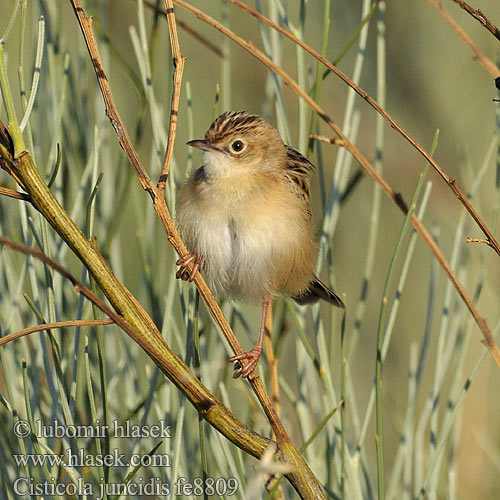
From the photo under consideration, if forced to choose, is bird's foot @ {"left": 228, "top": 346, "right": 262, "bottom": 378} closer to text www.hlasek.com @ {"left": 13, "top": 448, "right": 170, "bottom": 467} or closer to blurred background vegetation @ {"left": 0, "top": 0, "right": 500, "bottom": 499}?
blurred background vegetation @ {"left": 0, "top": 0, "right": 500, "bottom": 499}

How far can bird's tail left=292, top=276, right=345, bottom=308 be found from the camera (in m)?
3.42

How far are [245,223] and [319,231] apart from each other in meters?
0.32

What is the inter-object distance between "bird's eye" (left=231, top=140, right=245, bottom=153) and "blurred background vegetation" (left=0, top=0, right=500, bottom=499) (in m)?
0.27

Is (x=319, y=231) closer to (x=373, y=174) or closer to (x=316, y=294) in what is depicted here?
(x=316, y=294)

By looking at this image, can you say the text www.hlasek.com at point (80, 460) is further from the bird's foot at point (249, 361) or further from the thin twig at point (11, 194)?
the thin twig at point (11, 194)

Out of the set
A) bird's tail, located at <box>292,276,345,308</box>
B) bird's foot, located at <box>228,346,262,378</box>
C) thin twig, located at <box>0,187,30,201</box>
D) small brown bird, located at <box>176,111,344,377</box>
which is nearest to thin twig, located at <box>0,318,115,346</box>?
thin twig, located at <box>0,187,30,201</box>

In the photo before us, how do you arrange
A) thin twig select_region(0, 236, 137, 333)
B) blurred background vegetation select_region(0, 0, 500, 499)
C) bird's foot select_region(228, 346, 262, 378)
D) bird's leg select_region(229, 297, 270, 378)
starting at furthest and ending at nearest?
blurred background vegetation select_region(0, 0, 500, 499), bird's foot select_region(228, 346, 262, 378), bird's leg select_region(229, 297, 270, 378), thin twig select_region(0, 236, 137, 333)

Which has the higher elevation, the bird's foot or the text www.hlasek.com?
the bird's foot

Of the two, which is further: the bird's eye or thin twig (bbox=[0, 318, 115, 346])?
the bird's eye

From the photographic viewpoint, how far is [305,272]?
3.44m

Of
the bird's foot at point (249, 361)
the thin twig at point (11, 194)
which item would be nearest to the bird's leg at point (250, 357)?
the bird's foot at point (249, 361)

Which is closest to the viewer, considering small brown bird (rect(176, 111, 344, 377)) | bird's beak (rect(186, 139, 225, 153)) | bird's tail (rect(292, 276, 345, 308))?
bird's beak (rect(186, 139, 225, 153))

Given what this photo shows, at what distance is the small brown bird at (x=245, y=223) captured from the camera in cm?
327

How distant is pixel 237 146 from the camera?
3439mm
